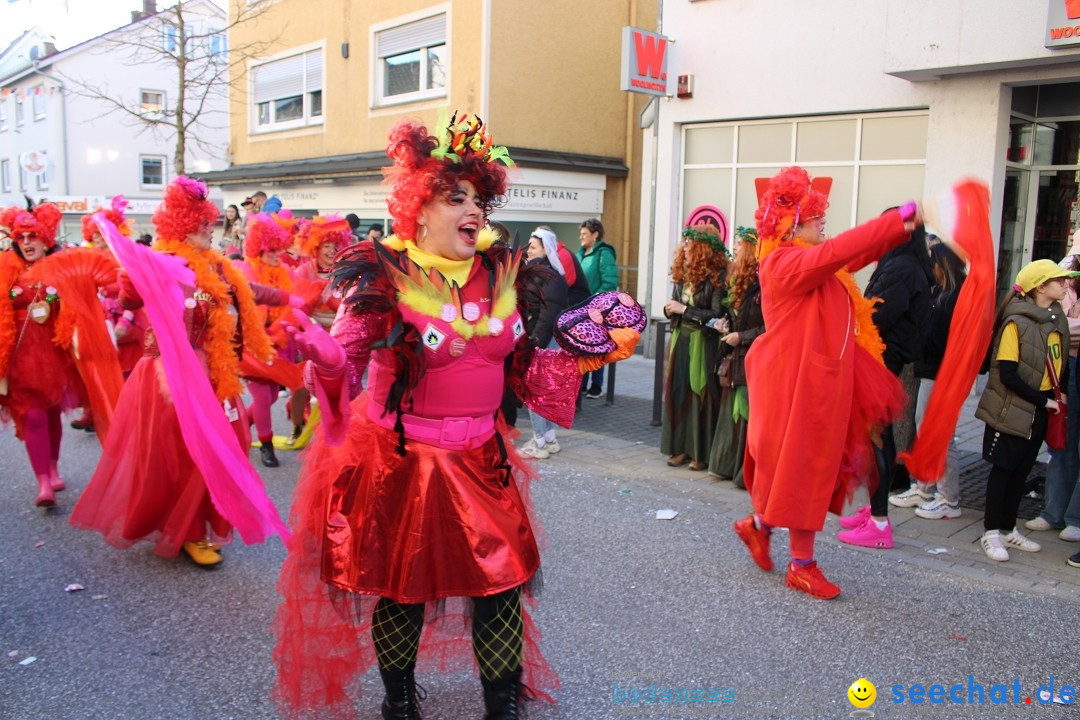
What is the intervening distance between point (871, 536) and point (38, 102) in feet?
135

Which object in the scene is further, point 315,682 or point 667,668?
point 667,668

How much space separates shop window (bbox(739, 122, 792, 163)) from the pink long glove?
1015 centimetres

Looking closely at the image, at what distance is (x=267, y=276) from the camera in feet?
25.3

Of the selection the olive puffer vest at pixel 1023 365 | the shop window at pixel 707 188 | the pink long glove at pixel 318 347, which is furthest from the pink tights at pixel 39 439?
the shop window at pixel 707 188

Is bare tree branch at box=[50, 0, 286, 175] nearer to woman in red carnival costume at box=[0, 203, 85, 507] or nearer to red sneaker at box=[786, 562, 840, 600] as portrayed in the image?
woman in red carnival costume at box=[0, 203, 85, 507]

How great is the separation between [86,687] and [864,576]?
150 inches

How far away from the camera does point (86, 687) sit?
363 cm

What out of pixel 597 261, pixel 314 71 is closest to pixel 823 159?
pixel 597 261

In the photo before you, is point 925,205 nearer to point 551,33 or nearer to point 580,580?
point 580,580

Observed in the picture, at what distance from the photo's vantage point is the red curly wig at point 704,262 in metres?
6.79

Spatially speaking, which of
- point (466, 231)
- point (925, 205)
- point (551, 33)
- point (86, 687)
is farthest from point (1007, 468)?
point (551, 33)

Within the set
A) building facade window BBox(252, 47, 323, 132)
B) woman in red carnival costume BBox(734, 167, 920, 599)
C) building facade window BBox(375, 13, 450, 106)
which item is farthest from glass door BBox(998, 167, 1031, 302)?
building facade window BBox(252, 47, 323, 132)

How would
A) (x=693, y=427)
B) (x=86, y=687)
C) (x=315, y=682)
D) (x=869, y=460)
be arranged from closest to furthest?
(x=315, y=682), (x=86, y=687), (x=869, y=460), (x=693, y=427)

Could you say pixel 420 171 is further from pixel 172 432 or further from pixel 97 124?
pixel 97 124
